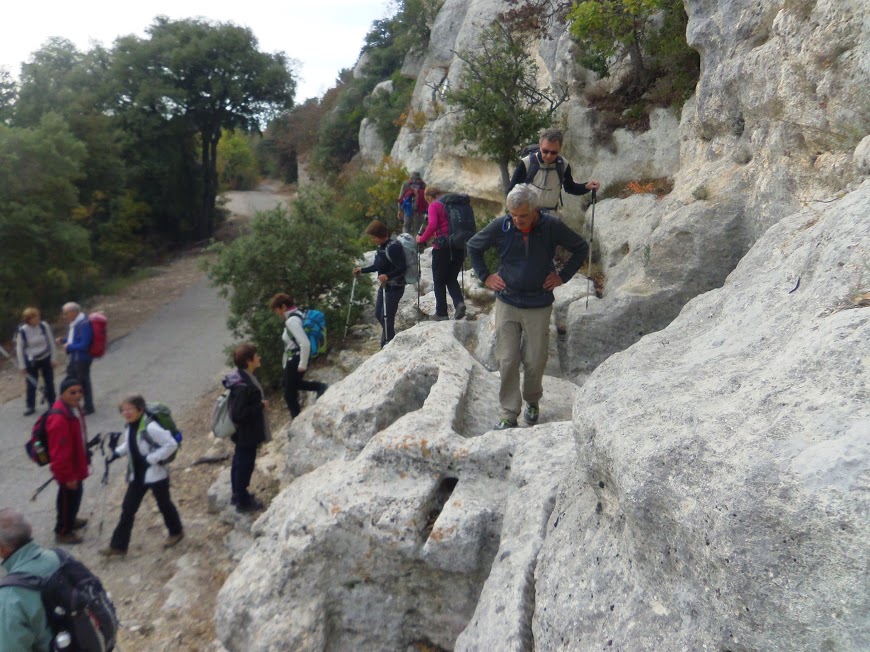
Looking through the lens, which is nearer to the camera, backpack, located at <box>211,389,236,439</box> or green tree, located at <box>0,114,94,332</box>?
backpack, located at <box>211,389,236,439</box>

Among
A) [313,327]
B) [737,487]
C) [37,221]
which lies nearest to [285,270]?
[313,327]

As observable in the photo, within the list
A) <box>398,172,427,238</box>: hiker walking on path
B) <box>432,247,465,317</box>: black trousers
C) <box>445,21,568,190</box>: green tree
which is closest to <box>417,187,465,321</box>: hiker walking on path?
<box>432,247,465,317</box>: black trousers

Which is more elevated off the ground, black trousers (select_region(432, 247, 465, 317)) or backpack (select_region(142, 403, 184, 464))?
black trousers (select_region(432, 247, 465, 317))

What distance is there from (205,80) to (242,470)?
30.2 metres

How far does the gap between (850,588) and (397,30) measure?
35.2 metres

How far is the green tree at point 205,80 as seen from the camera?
31344 mm

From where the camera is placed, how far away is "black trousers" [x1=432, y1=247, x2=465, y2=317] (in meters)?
9.50

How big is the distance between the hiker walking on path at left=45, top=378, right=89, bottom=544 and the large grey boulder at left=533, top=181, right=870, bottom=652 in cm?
588

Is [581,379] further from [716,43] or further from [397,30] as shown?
[397,30]

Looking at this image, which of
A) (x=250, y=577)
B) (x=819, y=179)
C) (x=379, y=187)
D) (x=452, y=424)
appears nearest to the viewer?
(x=250, y=577)

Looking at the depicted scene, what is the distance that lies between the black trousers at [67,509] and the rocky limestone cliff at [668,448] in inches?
106

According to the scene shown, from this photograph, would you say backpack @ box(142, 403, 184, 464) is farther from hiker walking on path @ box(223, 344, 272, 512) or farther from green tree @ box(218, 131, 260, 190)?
green tree @ box(218, 131, 260, 190)

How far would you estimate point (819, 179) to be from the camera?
6355 mm

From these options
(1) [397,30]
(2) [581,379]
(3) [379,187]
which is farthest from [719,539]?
(1) [397,30]
